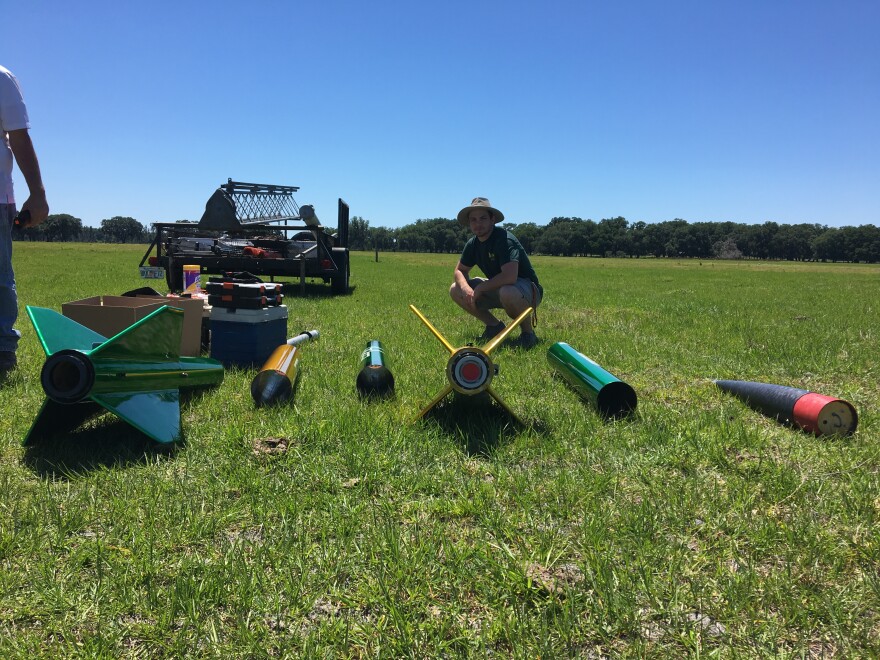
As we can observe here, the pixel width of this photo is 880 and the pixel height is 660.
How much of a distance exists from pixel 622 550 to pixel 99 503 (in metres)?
2.11

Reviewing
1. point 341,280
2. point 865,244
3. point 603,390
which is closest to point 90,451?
point 603,390

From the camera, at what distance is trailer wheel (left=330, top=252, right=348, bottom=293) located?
11250 mm

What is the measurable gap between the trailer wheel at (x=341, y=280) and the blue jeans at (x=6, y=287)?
7.38 m

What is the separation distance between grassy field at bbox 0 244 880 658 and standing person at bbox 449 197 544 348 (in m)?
2.00

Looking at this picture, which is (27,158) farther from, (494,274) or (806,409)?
(806,409)

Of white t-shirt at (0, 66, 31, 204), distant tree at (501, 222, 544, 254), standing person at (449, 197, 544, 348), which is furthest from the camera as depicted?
distant tree at (501, 222, 544, 254)

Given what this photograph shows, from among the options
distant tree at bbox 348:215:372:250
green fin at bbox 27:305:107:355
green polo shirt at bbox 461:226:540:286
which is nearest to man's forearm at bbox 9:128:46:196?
green fin at bbox 27:305:107:355

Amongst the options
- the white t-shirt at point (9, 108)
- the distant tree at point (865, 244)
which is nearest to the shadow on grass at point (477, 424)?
the white t-shirt at point (9, 108)

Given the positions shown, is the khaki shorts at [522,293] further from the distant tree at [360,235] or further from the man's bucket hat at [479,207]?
the distant tree at [360,235]

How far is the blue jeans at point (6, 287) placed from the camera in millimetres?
3762

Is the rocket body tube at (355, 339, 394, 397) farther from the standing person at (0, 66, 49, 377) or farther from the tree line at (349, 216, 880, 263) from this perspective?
the tree line at (349, 216, 880, 263)

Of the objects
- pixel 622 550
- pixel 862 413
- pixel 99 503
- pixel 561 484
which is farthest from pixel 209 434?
pixel 862 413

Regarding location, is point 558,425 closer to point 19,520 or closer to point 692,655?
point 692,655

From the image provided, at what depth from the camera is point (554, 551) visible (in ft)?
6.04
